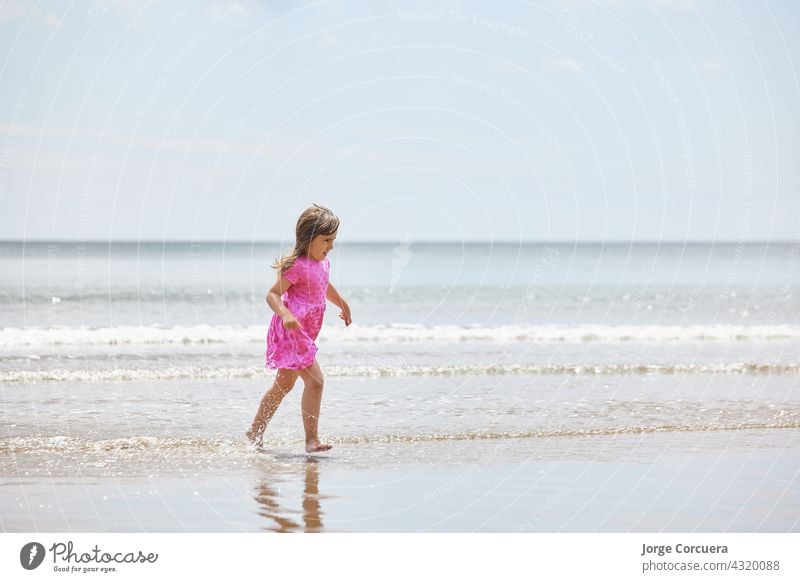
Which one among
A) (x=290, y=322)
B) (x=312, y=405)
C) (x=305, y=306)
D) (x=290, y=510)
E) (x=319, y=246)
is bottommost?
(x=290, y=510)

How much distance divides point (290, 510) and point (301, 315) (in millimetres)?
2069

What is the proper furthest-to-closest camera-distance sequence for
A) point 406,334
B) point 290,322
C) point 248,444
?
point 406,334, point 248,444, point 290,322

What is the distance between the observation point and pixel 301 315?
8164 mm

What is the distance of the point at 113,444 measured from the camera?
8797 mm

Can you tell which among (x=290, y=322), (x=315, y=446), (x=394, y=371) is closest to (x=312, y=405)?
(x=315, y=446)

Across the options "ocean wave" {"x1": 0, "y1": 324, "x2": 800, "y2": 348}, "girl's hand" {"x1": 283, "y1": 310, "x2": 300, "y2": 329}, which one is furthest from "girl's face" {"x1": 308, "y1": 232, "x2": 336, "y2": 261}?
"ocean wave" {"x1": 0, "y1": 324, "x2": 800, "y2": 348}

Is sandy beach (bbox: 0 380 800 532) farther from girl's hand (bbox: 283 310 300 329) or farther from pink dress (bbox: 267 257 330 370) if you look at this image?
girl's hand (bbox: 283 310 300 329)

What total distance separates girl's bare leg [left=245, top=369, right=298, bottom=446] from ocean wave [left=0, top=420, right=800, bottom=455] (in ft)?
0.44

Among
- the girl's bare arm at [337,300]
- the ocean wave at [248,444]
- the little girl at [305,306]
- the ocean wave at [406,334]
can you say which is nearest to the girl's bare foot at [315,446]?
the little girl at [305,306]

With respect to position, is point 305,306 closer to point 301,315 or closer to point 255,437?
point 301,315
